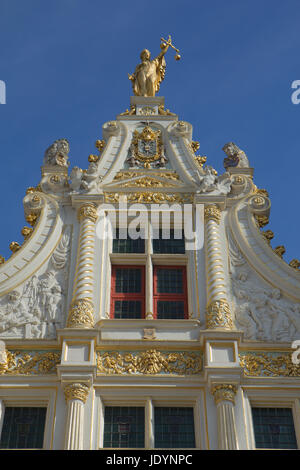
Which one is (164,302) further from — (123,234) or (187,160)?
(187,160)

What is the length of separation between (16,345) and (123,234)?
4546 mm

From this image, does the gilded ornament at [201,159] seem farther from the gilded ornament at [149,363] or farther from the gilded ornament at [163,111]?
the gilded ornament at [149,363]

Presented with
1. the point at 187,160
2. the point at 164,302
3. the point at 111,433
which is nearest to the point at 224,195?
the point at 187,160

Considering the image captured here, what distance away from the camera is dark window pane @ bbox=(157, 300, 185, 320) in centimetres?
1908

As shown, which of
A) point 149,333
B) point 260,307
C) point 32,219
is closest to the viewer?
point 149,333

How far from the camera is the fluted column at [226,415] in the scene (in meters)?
16.0

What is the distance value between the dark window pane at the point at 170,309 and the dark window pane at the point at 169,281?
37cm

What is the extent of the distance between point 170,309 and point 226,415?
11.7ft

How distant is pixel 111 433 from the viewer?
16797 millimetres

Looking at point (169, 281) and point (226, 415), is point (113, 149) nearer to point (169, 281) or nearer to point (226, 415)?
point (169, 281)

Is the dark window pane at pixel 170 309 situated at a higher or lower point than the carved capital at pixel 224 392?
higher

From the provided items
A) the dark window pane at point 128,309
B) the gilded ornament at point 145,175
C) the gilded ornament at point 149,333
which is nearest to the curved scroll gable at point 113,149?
the gilded ornament at point 145,175

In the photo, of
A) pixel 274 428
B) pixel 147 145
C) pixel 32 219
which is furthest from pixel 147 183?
pixel 274 428

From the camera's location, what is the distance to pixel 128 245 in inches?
816
